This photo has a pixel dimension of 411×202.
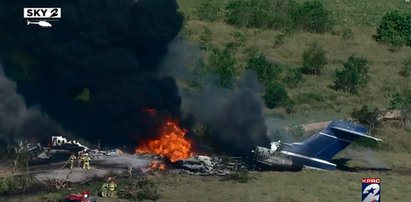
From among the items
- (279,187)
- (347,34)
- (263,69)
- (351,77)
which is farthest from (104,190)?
(347,34)

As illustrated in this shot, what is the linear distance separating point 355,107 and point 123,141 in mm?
39235

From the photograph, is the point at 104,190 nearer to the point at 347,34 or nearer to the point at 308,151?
the point at 308,151

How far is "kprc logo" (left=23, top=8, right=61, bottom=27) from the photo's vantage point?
80.3 metres

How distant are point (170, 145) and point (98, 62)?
29.6 ft

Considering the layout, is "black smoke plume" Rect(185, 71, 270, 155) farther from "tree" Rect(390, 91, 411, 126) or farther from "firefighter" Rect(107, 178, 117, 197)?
"tree" Rect(390, 91, 411, 126)

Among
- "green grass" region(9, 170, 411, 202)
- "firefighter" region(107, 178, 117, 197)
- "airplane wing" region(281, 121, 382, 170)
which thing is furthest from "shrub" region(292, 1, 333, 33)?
"firefighter" region(107, 178, 117, 197)

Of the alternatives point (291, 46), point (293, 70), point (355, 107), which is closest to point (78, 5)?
point (355, 107)

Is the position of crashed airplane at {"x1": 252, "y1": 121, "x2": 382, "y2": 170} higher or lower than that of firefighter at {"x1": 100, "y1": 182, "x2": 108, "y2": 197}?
higher

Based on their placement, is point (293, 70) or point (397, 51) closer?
point (293, 70)

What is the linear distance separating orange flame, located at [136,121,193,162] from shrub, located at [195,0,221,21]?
257 feet

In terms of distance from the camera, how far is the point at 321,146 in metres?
81.9

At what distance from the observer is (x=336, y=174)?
81625 millimetres

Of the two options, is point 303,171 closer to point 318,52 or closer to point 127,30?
point 127,30

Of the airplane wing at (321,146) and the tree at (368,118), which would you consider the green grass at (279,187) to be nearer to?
the airplane wing at (321,146)
